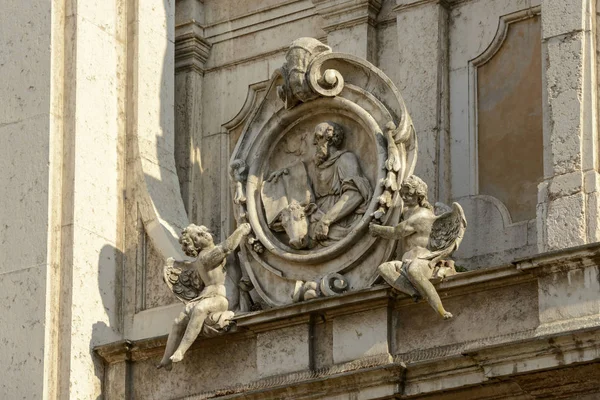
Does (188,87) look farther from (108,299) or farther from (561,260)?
(561,260)

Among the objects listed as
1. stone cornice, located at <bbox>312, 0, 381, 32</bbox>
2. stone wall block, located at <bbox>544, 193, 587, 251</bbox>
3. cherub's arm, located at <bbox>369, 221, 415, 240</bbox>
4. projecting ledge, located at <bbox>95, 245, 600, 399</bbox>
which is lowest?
projecting ledge, located at <bbox>95, 245, 600, 399</bbox>

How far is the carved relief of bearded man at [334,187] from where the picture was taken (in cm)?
1952

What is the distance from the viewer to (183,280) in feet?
65.5

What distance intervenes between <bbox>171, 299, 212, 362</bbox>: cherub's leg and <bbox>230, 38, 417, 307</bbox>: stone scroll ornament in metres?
0.50

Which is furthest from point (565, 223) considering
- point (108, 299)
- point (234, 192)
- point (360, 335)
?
point (108, 299)

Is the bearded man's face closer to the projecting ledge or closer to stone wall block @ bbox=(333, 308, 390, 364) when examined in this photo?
the projecting ledge

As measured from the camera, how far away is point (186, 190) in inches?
855

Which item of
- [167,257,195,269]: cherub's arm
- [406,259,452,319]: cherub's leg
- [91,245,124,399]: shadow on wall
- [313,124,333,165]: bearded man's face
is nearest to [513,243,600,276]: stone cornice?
[406,259,452,319]: cherub's leg

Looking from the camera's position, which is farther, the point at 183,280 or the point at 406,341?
the point at 183,280

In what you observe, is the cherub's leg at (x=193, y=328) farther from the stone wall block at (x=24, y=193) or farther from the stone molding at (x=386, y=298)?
the stone wall block at (x=24, y=193)

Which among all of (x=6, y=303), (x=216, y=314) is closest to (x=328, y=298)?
(x=216, y=314)

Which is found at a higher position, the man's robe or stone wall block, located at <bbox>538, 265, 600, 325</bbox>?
the man's robe

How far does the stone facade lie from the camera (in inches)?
718

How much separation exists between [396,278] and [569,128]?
168 centimetres
